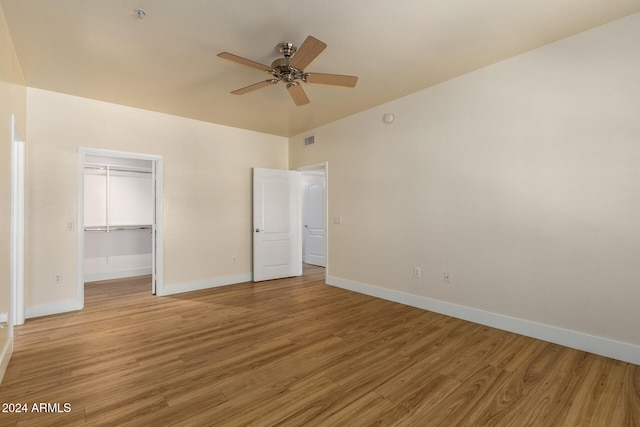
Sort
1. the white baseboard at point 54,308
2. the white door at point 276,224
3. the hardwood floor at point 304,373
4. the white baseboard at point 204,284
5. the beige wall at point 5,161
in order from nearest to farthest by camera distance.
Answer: the hardwood floor at point 304,373 → the beige wall at point 5,161 → the white baseboard at point 54,308 → the white baseboard at point 204,284 → the white door at point 276,224

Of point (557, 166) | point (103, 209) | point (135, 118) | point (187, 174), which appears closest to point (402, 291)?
point (557, 166)

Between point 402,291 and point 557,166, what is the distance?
224cm

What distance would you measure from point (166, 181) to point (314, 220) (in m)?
3.48

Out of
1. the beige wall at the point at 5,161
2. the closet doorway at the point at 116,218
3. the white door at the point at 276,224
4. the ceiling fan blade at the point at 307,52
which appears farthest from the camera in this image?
the closet doorway at the point at 116,218

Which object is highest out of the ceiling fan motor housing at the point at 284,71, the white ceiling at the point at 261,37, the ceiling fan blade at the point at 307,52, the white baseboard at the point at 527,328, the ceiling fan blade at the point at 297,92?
the white ceiling at the point at 261,37

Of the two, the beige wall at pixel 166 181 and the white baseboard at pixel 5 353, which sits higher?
the beige wall at pixel 166 181

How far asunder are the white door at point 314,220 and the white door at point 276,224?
1.27 metres

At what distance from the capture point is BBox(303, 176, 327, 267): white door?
23.0ft

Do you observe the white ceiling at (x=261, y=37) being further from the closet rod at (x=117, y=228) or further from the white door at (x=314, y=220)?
the white door at (x=314, y=220)

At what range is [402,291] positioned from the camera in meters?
4.02

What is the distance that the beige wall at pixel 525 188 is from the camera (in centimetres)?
246

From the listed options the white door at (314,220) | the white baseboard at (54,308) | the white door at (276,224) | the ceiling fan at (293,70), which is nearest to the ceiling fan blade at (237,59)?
the ceiling fan at (293,70)

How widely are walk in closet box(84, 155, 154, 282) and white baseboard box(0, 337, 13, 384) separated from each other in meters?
3.05

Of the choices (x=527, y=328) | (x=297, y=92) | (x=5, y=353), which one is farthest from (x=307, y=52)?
(x=5, y=353)
